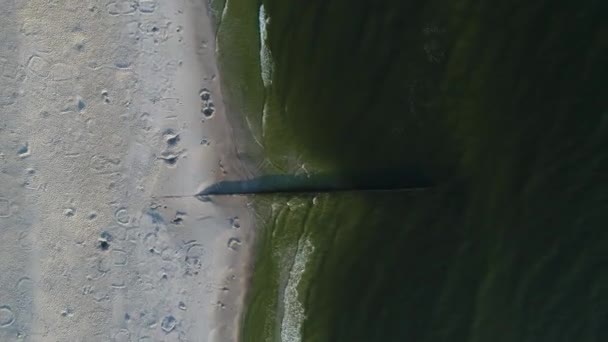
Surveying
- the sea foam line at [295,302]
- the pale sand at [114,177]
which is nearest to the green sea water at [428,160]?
the sea foam line at [295,302]

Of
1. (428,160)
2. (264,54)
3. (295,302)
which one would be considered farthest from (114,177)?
(428,160)

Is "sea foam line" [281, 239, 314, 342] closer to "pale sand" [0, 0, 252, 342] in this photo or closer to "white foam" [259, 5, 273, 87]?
"pale sand" [0, 0, 252, 342]

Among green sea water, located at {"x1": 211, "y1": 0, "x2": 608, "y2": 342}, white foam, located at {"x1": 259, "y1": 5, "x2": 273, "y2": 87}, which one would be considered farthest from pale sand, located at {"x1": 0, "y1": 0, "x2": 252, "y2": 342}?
white foam, located at {"x1": 259, "y1": 5, "x2": 273, "y2": 87}

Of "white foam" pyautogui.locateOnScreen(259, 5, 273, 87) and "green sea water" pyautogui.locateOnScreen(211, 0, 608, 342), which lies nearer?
"green sea water" pyautogui.locateOnScreen(211, 0, 608, 342)

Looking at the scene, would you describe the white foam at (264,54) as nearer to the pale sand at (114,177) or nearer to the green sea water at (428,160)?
the green sea water at (428,160)

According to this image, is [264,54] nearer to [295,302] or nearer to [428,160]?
[428,160]

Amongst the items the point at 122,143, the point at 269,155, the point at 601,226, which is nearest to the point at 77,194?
the point at 122,143
